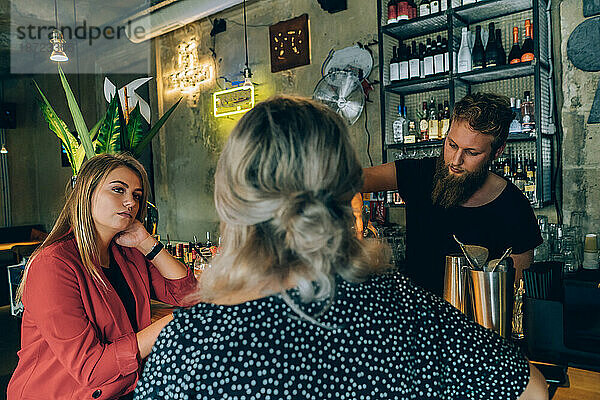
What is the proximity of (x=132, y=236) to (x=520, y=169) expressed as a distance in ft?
7.91

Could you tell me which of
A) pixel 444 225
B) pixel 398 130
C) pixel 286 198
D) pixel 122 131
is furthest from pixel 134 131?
pixel 398 130

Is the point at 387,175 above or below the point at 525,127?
below

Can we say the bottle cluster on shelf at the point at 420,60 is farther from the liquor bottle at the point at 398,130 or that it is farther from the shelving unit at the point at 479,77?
the liquor bottle at the point at 398,130

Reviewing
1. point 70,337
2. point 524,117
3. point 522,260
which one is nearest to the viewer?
point 70,337

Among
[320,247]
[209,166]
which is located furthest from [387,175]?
[209,166]

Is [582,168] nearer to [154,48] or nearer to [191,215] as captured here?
[191,215]

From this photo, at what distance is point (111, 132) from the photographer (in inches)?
82.4

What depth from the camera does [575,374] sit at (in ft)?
4.64

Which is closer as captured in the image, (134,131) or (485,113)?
(485,113)

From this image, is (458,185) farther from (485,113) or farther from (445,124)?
(445,124)

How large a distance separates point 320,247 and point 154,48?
18.4 ft

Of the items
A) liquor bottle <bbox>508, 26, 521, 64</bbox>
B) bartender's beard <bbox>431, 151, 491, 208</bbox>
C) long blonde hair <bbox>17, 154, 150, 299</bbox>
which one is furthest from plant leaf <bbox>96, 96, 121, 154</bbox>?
liquor bottle <bbox>508, 26, 521, 64</bbox>

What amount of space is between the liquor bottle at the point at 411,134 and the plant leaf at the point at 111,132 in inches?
79.8

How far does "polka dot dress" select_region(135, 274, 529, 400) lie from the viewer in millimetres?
774
